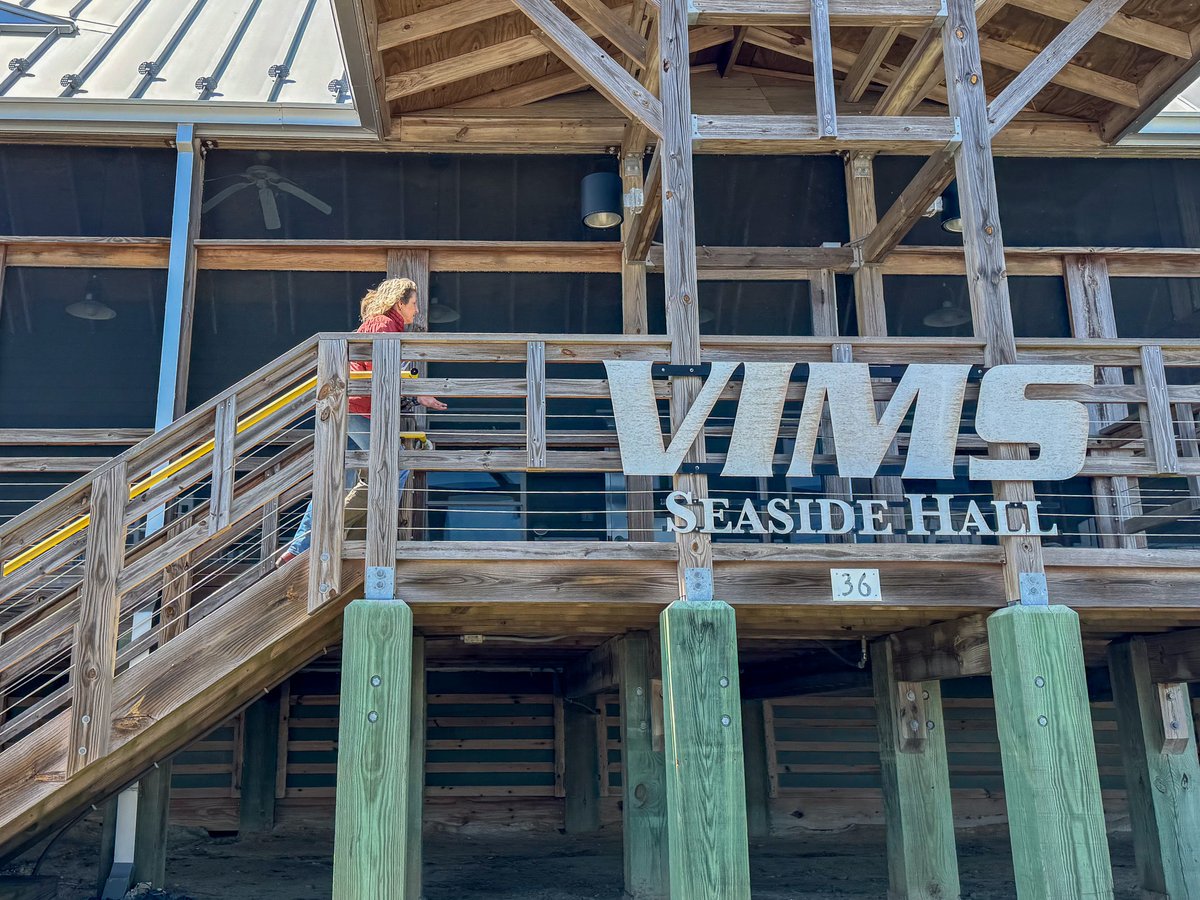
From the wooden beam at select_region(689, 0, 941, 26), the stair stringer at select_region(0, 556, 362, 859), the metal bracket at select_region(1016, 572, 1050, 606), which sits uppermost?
the wooden beam at select_region(689, 0, 941, 26)

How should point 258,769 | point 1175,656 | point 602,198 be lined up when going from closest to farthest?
point 1175,656 → point 602,198 → point 258,769

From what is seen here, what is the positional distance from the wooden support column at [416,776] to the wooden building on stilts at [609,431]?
0.25ft

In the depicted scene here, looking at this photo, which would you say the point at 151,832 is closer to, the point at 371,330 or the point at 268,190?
the point at 371,330

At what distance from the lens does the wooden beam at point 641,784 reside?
6.91 metres

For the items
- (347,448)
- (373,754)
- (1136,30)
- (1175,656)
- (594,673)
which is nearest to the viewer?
(373,754)

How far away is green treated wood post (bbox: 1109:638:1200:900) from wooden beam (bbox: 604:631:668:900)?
9.59 feet

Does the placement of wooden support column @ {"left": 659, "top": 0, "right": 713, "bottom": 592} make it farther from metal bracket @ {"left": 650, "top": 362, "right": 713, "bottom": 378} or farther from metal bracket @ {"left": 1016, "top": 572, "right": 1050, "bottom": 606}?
metal bracket @ {"left": 1016, "top": 572, "right": 1050, "bottom": 606}

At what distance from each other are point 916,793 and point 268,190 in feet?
20.1

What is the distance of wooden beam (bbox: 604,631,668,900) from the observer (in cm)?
691

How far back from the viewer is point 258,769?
9.73 m

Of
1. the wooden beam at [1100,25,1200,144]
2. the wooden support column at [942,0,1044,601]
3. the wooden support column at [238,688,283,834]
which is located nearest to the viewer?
the wooden support column at [942,0,1044,601]

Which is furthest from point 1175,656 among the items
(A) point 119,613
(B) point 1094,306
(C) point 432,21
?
(C) point 432,21

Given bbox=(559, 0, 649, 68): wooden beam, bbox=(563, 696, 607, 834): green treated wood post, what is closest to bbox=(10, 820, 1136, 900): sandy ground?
bbox=(563, 696, 607, 834): green treated wood post

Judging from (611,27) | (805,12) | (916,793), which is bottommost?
(916,793)
